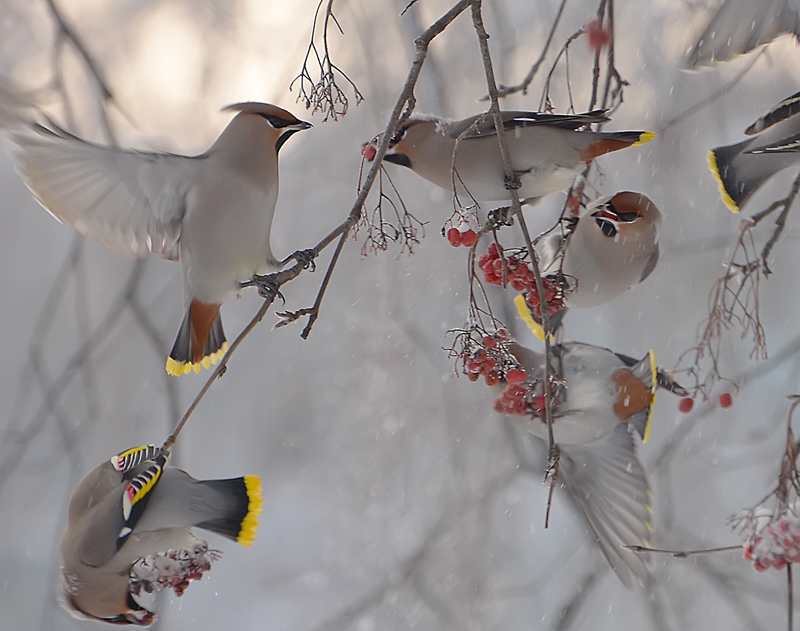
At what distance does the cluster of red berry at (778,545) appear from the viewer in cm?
104

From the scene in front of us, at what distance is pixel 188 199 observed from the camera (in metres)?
1.07

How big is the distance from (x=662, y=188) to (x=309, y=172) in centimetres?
104

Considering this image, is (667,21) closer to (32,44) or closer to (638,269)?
(638,269)

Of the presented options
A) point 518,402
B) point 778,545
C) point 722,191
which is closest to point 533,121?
point 518,402

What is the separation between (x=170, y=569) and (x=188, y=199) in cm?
49

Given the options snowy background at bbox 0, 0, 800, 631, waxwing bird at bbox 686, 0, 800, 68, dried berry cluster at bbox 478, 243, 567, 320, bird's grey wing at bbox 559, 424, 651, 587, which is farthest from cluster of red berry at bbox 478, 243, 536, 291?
snowy background at bbox 0, 0, 800, 631

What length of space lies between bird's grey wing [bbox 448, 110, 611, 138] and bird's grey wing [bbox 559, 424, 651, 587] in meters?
0.70

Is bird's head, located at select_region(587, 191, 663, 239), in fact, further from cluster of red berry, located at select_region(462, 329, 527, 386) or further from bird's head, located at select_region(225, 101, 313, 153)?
bird's head, located at select_region(225, 101, 313, 153)

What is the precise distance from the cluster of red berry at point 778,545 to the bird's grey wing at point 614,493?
0.29 metres

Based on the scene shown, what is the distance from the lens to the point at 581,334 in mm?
2455

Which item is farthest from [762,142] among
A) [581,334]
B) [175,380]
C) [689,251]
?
[175,380]

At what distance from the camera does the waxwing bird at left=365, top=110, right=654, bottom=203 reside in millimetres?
888

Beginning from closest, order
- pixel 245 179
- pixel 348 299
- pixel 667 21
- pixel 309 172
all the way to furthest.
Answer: pixel 245 179, pixel 667 21, pixel 309 172, pixel 348 299

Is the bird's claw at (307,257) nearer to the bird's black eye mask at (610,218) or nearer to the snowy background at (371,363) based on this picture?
the bird's black eye mask at (610,218)
